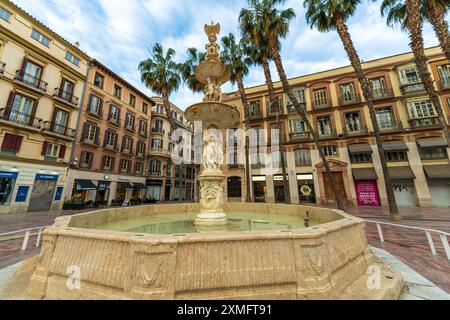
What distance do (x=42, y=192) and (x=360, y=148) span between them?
102 ft

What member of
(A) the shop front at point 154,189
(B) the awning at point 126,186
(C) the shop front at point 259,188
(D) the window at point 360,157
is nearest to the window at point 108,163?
(B) the awning at point 126,186

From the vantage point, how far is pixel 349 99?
21.4 m

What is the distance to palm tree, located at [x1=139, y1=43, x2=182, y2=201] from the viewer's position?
19391 millimetres

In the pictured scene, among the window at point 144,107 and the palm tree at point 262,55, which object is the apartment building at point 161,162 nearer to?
the window at point 144,107

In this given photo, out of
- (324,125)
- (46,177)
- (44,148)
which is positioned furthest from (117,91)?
(324,125)

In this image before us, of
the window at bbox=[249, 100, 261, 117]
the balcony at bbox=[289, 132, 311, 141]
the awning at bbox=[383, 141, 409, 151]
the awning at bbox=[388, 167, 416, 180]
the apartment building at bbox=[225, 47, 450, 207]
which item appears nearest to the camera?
the awning at bbox=[388, 167, 416, 180]

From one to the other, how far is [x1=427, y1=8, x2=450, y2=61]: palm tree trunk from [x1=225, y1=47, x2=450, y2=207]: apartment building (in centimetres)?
1099

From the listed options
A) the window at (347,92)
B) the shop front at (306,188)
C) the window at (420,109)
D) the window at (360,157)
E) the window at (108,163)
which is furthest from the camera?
the window at (108,163)

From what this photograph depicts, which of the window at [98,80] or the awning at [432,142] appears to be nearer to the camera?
the awning at [432,142]

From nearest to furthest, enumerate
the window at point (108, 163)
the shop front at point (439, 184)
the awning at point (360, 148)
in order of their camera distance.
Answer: the shop front at point (439, 184), the awning at point (360, 148), the window at point (108, 163)

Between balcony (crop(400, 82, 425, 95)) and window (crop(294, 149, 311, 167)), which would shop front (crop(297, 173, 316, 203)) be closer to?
window (crop(294, 149, 311, 167))

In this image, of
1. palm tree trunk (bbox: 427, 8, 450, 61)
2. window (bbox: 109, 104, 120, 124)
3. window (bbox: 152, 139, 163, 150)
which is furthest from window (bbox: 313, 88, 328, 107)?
window (bbox: 109, 104, 120, 124)

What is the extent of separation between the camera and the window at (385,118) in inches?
769

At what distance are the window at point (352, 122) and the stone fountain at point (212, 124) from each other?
1991 centimetres
